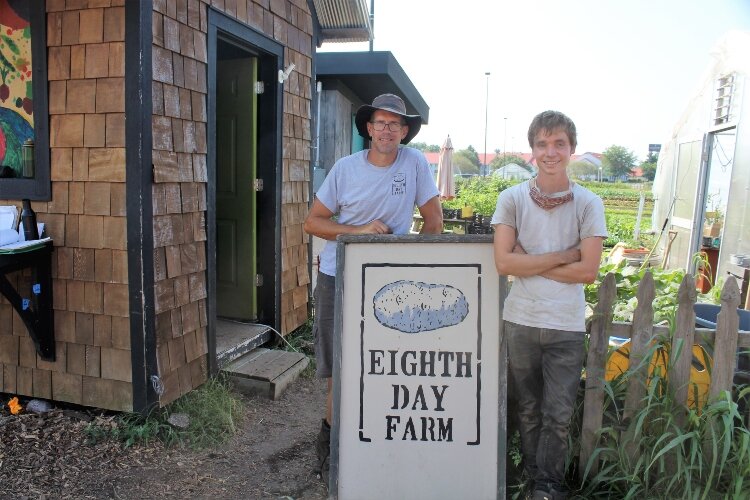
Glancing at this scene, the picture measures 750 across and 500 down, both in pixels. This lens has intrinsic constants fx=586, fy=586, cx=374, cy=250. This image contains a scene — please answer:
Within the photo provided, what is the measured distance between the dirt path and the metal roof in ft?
12.5

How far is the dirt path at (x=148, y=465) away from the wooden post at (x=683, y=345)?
1.71 m

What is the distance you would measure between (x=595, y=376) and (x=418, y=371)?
880 millimetres

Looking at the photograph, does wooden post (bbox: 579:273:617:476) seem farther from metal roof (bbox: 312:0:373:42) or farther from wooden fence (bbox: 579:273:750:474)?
metal roof (bbox: 312:0:373:42)

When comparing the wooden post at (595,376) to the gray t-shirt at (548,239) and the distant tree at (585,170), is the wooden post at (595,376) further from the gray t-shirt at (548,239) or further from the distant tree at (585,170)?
the distant tree at (585,170)

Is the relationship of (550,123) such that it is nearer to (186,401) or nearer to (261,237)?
(186,401)

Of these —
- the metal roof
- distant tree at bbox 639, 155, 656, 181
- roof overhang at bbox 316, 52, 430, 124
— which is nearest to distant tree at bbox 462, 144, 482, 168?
distant tree at bbox 639, 155, 656, 181

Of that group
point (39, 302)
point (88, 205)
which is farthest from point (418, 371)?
point (39, 302)

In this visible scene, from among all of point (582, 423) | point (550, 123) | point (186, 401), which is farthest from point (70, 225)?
point (582, 423)

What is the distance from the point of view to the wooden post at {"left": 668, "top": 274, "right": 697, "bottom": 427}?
101 inches

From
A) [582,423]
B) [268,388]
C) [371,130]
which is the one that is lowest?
[268,388]

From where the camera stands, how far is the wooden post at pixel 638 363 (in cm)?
262

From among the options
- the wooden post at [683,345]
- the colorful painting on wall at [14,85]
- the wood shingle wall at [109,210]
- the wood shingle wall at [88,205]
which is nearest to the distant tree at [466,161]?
the wood shingle wall at [109,210]

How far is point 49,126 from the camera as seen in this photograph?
3.42m

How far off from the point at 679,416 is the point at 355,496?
1480 millimetres
